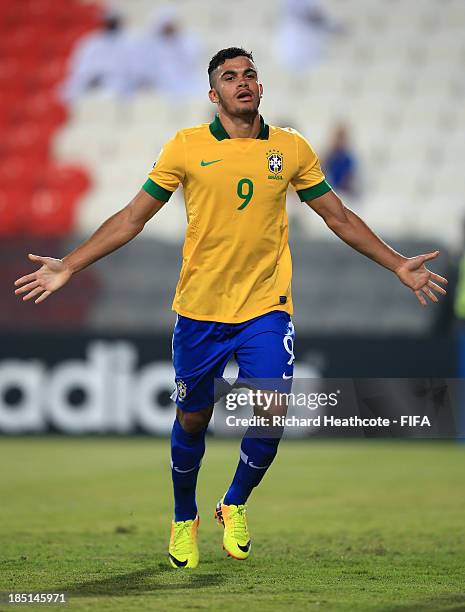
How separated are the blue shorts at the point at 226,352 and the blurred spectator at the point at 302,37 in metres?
12.1

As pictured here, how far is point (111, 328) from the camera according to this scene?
1242cm

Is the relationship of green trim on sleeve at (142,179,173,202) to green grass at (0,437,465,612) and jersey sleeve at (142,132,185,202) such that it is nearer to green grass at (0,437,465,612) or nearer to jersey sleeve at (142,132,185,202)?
jersey sleeve at (142,132,185,202)

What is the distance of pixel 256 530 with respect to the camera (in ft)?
22.0

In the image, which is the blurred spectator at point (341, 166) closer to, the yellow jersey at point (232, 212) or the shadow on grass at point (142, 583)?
the yellow jersey at point (232, 212)

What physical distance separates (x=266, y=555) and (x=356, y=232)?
1.64m

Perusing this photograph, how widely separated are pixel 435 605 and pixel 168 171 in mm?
2201

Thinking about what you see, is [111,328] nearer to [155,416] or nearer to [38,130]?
[155,416]

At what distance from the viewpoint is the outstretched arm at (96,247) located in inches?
205

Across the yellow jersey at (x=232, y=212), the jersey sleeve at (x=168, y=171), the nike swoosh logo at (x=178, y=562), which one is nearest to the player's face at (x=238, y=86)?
the yellow jersey at (x=232, y=212)

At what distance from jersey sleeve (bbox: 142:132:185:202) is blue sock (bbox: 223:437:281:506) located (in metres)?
1.24

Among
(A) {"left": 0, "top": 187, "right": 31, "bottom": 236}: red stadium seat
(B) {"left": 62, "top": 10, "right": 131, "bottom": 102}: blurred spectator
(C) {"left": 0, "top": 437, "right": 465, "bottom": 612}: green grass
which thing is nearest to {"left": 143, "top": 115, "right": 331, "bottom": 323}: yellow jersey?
(C) {"left": 0, "top": 437, "right": 465, "bottom": 612}: green grass

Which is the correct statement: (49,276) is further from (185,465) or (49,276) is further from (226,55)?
(226,55)

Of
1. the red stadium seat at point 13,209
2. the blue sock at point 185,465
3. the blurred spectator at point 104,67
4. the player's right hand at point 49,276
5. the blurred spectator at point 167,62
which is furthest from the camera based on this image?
the blurred spectator at point 104,67

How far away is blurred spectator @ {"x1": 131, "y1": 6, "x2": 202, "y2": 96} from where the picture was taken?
55.2ft
